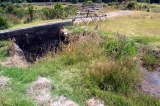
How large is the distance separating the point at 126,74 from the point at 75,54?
5.41ft

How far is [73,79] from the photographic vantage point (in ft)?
15.8

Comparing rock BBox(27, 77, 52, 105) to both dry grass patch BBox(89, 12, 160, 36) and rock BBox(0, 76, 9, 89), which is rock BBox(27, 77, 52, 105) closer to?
rock BBox(0, 76, 9, 89)

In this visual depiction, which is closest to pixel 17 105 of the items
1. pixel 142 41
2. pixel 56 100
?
pixel 56 100

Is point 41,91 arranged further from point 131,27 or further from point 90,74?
point 131,27

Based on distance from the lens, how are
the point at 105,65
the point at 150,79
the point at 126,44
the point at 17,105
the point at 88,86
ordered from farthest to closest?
the point at 126,44
the point at 150,79
the point at 105,65
the point at 88,86
the point at 17,105

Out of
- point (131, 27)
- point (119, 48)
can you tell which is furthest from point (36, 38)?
point (131, 27)

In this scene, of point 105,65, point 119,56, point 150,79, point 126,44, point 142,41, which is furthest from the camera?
point 142,41

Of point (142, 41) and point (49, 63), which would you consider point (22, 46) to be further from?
point (142, 41)

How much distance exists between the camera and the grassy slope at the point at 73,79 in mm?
4258

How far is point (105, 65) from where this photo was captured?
493cm

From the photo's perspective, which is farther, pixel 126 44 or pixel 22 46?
pixel 22 46

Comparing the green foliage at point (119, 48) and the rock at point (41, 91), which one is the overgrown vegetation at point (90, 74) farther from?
the rock at point (41, 91)

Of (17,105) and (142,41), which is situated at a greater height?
(142,41)

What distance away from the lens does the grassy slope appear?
426cm
